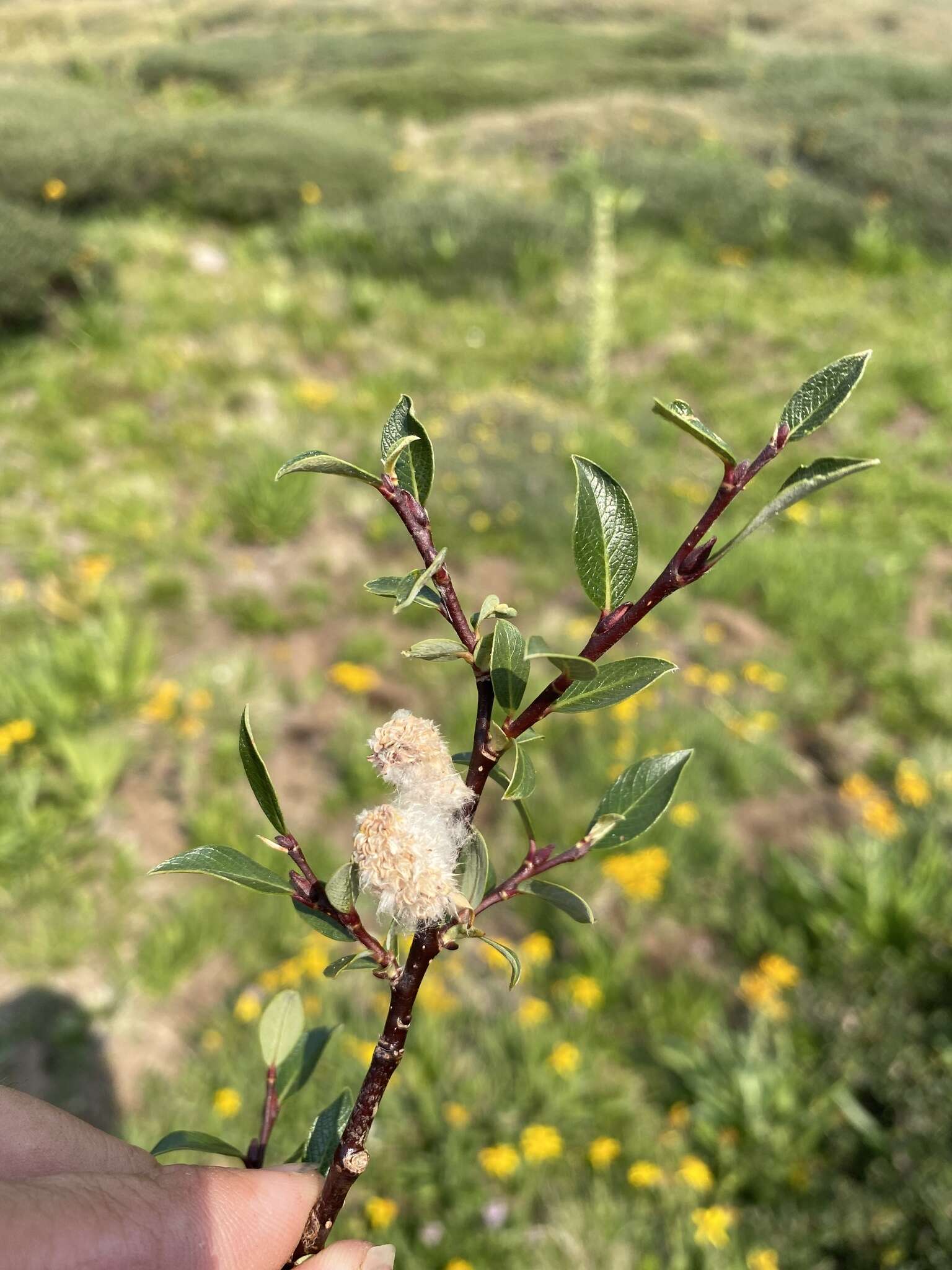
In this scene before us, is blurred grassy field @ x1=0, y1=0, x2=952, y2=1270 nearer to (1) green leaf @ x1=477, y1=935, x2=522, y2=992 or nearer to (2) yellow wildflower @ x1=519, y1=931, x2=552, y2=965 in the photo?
(2) yellow wildflower @ x1=519, y1=931, x2=552, y2=965

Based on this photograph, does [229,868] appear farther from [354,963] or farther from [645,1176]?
[645,1176]

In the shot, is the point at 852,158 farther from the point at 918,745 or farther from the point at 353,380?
the point at 918,745

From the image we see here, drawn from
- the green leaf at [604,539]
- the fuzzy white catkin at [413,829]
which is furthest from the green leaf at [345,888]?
the green leaf at [604,539]

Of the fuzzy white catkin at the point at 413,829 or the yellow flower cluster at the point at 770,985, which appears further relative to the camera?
the yellow flower cluster at the point at 770,985

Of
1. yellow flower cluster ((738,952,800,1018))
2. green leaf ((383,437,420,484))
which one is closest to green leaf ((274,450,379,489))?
green leaf ((383,437,420,484))

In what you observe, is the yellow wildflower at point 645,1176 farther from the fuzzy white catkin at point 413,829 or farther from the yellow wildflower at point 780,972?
the fuzzy white catkin at point 413,829

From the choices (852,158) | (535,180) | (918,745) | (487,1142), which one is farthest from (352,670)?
(852,158)
